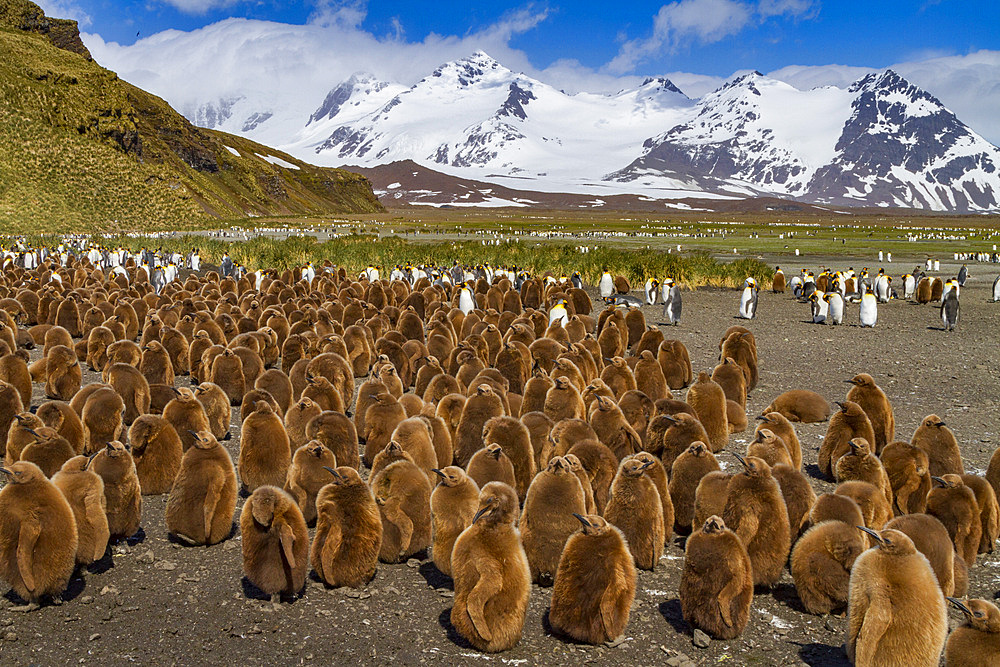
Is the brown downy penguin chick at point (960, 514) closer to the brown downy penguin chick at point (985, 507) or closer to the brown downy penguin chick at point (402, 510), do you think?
the brown downy penguin chick at point (985, 507)

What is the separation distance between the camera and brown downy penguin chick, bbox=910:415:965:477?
6.52 metres

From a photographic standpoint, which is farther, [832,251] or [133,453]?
[832,251]

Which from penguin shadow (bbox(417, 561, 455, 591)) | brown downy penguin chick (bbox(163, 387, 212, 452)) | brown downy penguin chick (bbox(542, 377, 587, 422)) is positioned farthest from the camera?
brown downy penguin chick (bbox(542, 377, 587, 422))

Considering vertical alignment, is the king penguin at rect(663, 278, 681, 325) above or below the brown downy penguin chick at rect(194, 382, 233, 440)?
above

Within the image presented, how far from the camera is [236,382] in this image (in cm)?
936

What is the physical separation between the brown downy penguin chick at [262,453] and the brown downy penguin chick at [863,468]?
4.80m

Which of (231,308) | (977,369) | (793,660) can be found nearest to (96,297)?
(231,308)

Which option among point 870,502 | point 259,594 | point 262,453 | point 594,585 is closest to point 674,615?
point 594,585

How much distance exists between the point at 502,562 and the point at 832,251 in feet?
190

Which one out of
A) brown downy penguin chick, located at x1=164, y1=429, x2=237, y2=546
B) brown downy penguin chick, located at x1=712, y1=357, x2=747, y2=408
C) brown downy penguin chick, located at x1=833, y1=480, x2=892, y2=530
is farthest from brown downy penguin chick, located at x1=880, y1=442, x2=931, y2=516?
brown downy penguin chick, located at x1=164, y1=429, x2=237, y2=546

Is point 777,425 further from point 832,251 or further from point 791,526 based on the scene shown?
point 832,251

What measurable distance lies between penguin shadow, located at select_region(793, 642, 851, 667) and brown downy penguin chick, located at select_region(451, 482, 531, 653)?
1.71m

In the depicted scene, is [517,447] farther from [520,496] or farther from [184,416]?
[184,416]

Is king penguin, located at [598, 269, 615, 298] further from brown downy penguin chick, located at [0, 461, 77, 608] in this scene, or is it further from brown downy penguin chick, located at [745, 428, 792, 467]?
brown downy penguin chick, located at [0, 461, 77, 608]
